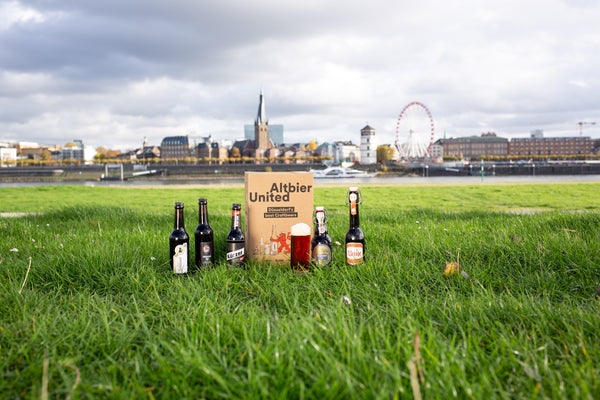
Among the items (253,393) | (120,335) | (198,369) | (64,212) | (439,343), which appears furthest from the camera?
(64,212)

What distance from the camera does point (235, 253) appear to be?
2.76 meters

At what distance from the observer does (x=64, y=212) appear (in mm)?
5934

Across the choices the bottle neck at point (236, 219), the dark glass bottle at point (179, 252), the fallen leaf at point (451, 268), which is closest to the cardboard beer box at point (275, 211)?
the bottle neck at point (236, 219)

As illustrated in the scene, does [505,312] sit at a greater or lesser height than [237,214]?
lesser

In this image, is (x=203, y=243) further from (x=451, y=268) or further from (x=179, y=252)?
(x=451, y=268)

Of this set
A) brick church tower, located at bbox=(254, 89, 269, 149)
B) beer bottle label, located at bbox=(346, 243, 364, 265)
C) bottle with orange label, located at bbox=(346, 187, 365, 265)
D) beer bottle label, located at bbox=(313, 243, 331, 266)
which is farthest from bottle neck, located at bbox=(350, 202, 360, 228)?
brick church tower, located at bbox=(254, 89, 269, 149)

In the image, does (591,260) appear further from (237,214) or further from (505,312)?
(237,214)

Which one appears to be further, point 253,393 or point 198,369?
point 198,369

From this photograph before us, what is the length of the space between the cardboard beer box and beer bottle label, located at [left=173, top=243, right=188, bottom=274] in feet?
1.66

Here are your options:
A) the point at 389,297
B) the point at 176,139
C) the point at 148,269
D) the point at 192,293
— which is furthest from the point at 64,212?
the point at 176,139

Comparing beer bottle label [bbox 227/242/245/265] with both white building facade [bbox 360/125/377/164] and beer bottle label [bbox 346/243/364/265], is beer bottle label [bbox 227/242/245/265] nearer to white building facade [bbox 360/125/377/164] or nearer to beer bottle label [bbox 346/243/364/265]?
beer bottle label [bbox 346/243/364/265]

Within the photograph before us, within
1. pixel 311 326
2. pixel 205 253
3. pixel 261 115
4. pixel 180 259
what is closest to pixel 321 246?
pixel 205 253

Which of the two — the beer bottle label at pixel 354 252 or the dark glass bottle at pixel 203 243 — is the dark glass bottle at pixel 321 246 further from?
the dark glass bottle at pixel 203 243

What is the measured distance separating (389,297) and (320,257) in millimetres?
755
